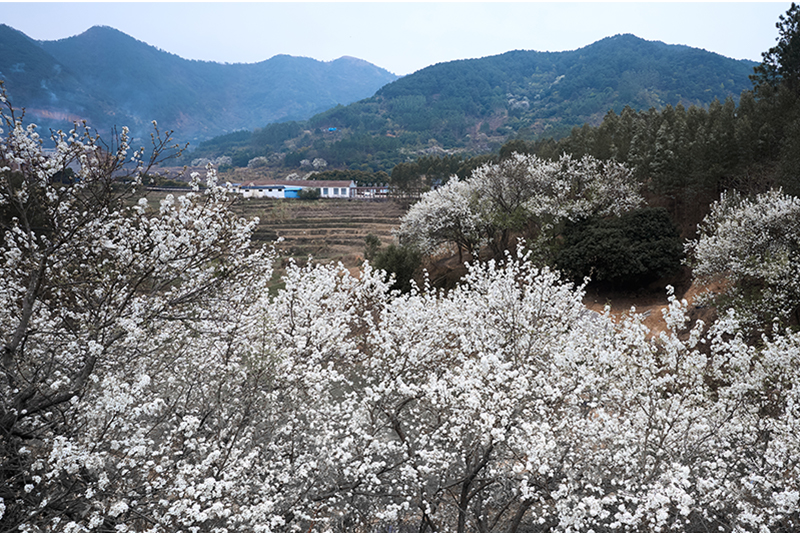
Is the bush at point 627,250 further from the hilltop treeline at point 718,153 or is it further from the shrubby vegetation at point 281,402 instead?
the shrubby vegetation at point 281,402

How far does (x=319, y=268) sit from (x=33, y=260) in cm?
862

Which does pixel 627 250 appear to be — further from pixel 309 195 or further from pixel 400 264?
pixel 309 195

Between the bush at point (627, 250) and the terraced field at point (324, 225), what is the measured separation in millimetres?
18656

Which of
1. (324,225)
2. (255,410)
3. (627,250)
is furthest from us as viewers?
(324,225)

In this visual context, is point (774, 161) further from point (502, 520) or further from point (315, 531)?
point (315, 531)

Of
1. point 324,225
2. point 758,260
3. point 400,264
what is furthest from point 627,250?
point 324,225

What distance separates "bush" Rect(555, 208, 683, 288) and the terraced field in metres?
18.7

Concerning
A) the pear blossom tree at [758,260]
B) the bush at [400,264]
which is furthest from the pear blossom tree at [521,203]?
the pear blossom tree at [758,260]

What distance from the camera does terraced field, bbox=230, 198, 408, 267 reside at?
157ft

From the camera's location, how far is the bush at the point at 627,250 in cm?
2314

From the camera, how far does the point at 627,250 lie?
23.3 metres

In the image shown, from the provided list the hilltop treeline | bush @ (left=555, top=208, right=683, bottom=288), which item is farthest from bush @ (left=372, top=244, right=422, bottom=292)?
the hilltop treeline

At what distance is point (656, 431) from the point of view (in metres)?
7.44

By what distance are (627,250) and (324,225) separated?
41.4 m
